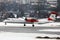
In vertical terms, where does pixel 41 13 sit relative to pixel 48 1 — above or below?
below

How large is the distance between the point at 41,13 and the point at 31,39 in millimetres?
3391

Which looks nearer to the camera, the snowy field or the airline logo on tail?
the snowy field

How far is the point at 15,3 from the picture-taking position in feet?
23.1

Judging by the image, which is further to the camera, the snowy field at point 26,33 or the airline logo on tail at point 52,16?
the airline logo on tail at point 52,16

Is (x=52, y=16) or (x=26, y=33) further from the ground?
(x=52, y=16)

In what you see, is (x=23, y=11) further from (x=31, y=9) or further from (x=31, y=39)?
(x=31, y=39)

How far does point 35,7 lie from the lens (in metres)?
7.15

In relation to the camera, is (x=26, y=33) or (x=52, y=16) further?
(x=52, y=16)

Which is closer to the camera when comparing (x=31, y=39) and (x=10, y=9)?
(x=31, y=39)

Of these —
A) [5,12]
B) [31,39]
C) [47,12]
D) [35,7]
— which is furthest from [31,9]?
[31,39]

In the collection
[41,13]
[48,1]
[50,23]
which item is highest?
[48,1]

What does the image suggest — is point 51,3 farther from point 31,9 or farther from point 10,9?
point 10,9

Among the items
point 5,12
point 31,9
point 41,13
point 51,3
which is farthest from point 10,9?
point 51,3

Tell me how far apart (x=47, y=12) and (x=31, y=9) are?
71cm
